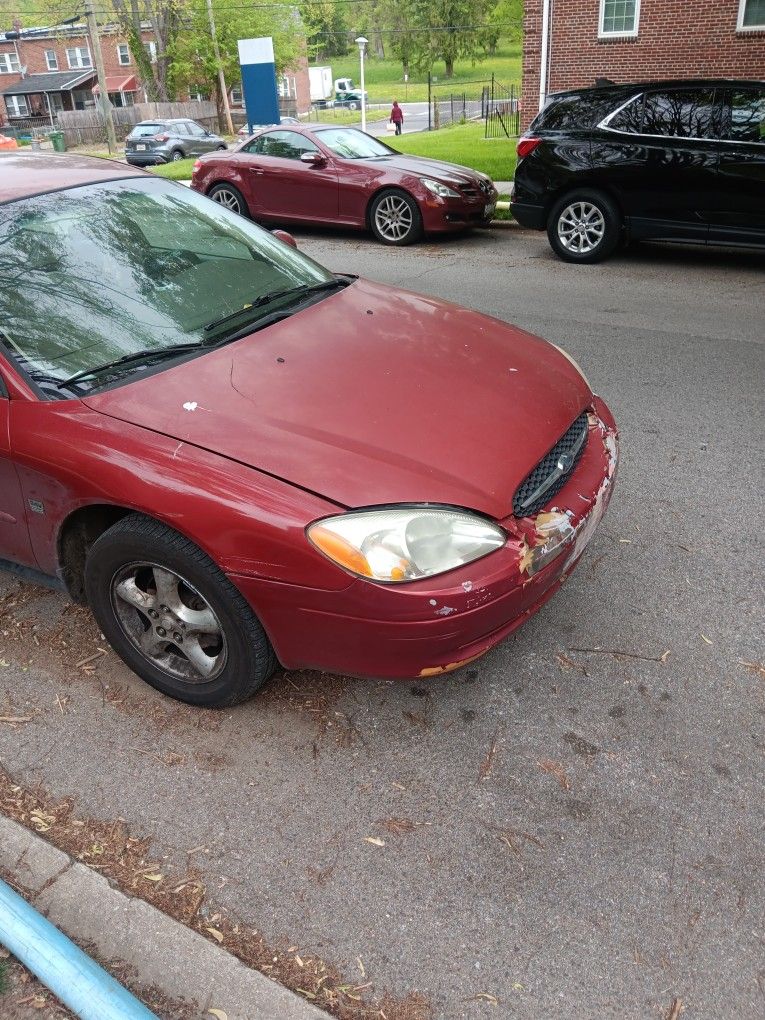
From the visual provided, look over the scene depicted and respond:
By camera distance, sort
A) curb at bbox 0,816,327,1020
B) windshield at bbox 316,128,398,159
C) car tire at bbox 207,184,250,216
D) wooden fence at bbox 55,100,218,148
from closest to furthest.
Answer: curb at bbox 0,816,327,1020, windshield at bbox 316,128,398,159, car tire at bbox 207,184,250,216, wooden fence at bbox 55,100,218,148

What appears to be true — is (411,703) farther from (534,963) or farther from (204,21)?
(204,21)

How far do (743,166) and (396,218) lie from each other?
4.21 m

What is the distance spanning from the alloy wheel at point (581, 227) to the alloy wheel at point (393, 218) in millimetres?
2063

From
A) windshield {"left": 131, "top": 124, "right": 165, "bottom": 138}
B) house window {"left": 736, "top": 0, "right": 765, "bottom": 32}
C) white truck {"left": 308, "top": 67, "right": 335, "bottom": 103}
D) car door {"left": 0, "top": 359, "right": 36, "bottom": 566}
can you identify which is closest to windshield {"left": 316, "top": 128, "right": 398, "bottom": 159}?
car door {"left": 0, "top": 359, "right": 36, "bottom": 566}

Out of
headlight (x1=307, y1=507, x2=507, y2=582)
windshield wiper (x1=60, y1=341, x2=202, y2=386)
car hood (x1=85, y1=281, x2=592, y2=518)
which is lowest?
headlight (x1=307, y1=507, x2=507, y2=582)

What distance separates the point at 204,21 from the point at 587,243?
4840 cm

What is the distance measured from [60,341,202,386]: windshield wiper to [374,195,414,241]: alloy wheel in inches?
315

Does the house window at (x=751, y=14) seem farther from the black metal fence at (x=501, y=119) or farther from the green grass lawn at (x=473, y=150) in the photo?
the black metal fence at (x=501, y=119)

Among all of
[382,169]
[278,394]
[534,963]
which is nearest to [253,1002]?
[534,963]

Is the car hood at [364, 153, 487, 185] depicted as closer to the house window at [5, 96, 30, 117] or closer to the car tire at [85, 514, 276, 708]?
the car tire at [85, 514, 276, 708]

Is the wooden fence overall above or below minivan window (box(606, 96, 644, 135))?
below

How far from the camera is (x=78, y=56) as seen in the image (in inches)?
2606

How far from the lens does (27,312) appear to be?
2957 mm

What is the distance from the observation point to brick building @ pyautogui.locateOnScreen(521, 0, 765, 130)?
1614 cm
